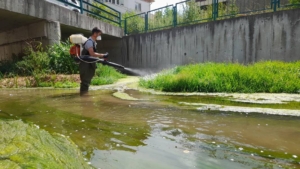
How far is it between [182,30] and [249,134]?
11.1m

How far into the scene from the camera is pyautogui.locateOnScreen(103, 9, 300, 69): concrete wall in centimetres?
977

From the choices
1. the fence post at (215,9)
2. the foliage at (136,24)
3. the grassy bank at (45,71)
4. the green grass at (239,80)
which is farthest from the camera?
the foliage at (136,24)

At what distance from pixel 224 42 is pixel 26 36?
31.3 ft

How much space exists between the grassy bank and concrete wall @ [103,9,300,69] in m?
4.76

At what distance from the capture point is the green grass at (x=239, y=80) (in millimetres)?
6004

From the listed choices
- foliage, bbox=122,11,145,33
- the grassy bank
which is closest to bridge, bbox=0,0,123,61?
the grassy bank

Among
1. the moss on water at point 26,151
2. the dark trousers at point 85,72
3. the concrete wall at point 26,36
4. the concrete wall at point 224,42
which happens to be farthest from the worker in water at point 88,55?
the concrete wall at point 224,42

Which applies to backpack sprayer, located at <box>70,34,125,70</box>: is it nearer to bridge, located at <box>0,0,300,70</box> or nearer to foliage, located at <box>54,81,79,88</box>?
foliage, located at <box>54,81,79,88</box>

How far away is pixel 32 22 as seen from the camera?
34.7 feet

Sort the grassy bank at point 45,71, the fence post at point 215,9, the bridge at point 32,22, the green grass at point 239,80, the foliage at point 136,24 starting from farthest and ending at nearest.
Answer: the foliage at point 136,24 < the fence post at point 215,9 < the bridge at point 32,22 < the grassy bank at point 45,71 < the green grass at point 239,80

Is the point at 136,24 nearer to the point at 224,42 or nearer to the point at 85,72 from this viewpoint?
the point at 224,42

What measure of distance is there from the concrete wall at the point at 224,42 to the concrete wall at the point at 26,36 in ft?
19.5

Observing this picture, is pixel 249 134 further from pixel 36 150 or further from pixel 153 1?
pixel 153 1

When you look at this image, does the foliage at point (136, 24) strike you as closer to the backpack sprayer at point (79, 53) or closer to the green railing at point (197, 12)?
the green railing at point (197, 12)
